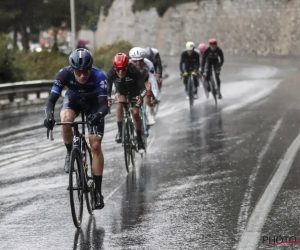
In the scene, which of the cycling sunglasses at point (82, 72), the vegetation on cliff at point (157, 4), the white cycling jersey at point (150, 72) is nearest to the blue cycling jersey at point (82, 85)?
the cycling sunglasses at point (82, 72)

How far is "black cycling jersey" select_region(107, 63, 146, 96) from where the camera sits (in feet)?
43.7

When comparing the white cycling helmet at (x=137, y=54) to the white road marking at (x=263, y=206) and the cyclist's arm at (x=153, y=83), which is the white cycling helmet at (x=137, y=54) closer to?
the cyclist's arm at (x=153, y=83)

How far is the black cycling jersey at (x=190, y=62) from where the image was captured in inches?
977

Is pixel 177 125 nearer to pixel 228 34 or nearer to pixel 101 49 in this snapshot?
pixel 101 49

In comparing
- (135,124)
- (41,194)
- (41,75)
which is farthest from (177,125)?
(41,75)

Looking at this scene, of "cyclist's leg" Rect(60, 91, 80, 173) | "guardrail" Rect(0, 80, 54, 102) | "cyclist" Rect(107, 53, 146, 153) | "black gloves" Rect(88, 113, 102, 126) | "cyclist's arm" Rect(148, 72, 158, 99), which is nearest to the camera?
"black gloves" Rect(88, 113, 102, 126)

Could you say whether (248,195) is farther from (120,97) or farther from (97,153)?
(120,97)

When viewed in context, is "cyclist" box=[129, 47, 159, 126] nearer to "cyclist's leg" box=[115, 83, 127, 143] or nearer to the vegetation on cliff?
"cyclist's leg" box=[115, 83, 127, 143]

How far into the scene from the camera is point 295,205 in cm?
990

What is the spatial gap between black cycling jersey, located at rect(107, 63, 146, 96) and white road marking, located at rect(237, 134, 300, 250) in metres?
2.36

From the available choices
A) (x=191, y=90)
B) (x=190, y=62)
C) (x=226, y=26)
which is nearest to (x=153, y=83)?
(x=191, y=90)

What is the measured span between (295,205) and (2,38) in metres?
23.6

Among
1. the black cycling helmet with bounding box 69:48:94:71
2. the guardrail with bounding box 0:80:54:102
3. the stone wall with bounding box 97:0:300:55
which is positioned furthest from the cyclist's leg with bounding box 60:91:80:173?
the stone wall with bounding box 97:0:300:55

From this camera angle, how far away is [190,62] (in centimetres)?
2491
